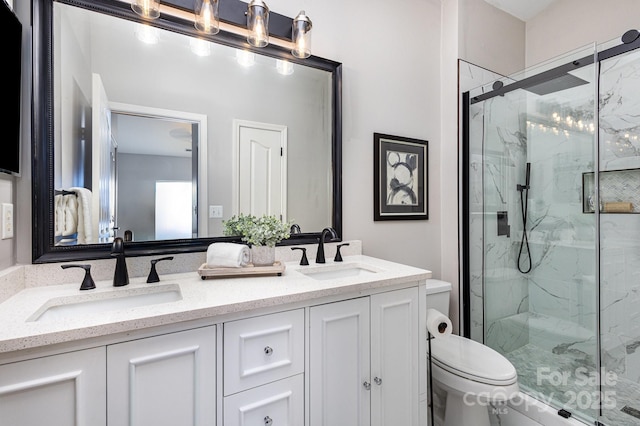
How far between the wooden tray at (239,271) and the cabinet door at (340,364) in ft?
0.93

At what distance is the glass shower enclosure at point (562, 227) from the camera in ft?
5.60

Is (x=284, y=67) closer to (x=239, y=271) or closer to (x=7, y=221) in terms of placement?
(x=239, y=271)

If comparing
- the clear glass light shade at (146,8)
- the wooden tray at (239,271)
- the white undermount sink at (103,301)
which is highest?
the clear glass light shade at (146,8)

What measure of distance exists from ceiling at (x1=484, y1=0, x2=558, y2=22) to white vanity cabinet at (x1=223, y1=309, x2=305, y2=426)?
273 cm

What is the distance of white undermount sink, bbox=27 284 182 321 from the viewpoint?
96cm

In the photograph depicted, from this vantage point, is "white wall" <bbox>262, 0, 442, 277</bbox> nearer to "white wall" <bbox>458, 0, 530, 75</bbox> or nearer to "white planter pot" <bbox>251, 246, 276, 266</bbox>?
"white wall" <bbox>458, 0, 530, 75</bbox>

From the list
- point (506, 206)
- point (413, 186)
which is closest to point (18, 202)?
point (413, 186)

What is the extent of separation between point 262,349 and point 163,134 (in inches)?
37.7

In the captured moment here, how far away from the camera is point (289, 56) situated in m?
1.57

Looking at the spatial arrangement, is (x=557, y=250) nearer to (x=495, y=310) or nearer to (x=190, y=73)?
(x=495, y=310)

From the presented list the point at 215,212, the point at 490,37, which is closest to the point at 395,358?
the point at 215,212

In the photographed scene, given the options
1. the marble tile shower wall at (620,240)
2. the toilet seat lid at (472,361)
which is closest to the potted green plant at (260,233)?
the toilet seat lid at (472,361)

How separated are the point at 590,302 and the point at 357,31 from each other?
6.94ft

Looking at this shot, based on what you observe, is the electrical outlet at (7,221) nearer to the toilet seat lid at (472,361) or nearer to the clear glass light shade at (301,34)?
the clear glass light shade at (301,34)
